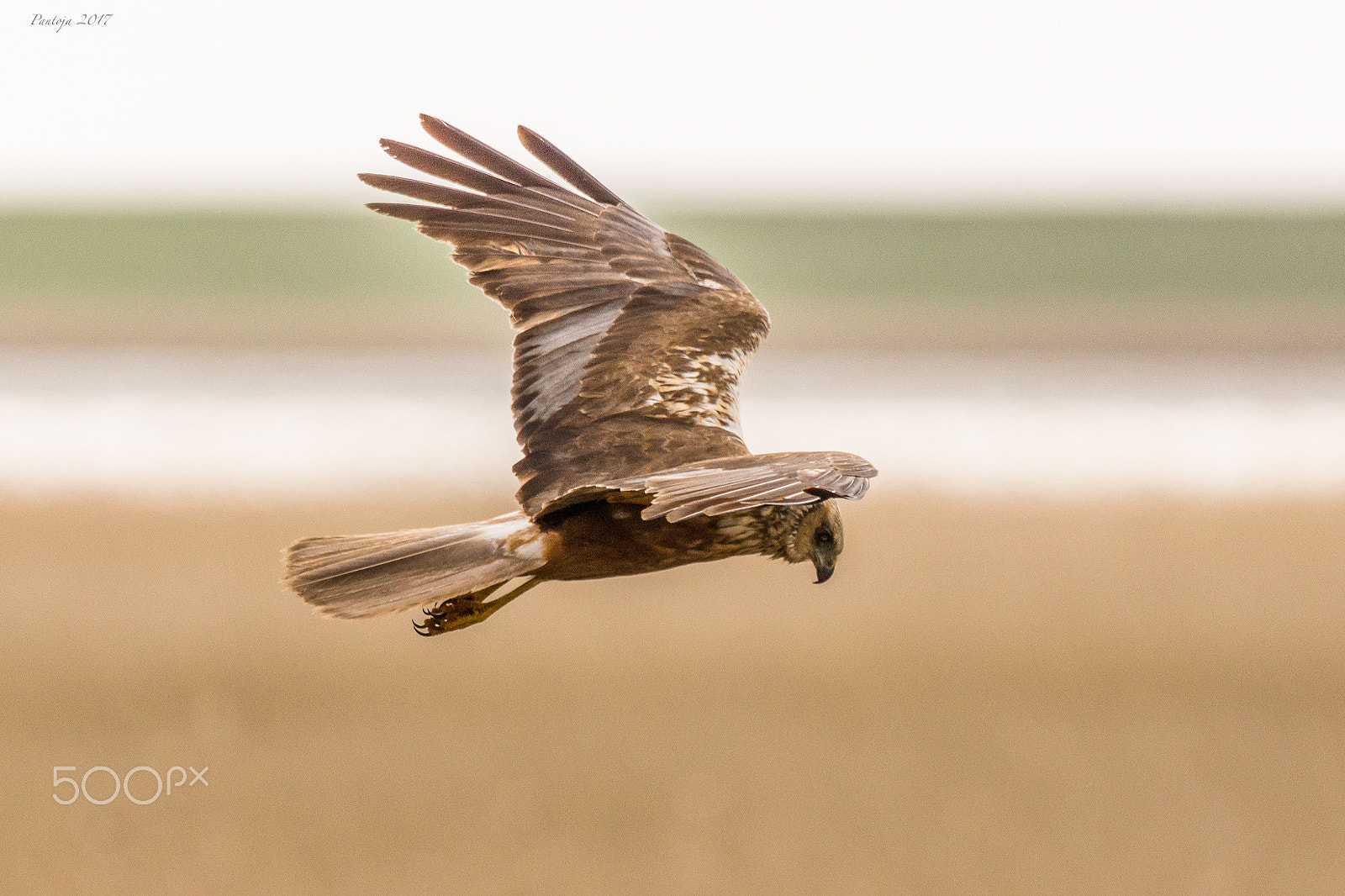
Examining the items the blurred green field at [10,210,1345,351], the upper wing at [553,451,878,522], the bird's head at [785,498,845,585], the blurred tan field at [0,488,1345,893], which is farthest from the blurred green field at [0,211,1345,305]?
the upper wing at [553,451,878,522]

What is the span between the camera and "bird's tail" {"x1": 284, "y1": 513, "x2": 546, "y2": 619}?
16.1ft

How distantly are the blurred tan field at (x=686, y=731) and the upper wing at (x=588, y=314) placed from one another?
12.3 ft

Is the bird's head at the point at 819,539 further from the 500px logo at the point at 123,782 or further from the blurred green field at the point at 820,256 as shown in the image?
the blurred green field at the point at 820,256

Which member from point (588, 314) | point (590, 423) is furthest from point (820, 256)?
point (590, 423)

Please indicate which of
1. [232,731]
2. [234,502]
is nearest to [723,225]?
[234,502]

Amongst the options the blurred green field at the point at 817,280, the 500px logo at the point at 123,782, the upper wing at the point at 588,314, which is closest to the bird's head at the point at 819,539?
the upper wing at the point at 588,314

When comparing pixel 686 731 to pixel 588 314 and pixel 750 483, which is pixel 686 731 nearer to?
pixel 588 314

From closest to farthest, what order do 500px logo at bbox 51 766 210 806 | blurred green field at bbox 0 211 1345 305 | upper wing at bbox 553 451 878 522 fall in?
upper wing at bbox 553 451 878 522, 500px logo at bbox 51 766 210 806, blurred green field at bbox 0 211 1345 305

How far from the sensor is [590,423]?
18.1ft

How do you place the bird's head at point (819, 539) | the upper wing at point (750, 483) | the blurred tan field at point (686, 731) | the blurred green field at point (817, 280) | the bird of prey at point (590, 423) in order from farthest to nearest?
the blurred green field at point (817, 280), the blurred tan field at point (686, 731), the bird's head at point (819, 539), the bird of prey at point (590, 423), the upper wing at point (750, 483)

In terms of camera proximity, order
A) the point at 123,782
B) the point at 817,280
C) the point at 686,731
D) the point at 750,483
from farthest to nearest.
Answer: the point at 817,280, the point at 686,731, the point at 123,782, the point at 750,483

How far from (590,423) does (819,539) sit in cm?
85

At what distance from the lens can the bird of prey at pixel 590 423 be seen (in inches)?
192

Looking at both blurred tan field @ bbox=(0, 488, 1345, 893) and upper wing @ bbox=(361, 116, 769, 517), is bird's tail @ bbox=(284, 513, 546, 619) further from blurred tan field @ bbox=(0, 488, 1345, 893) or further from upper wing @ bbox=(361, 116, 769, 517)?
blurred tan field @ bbox=(0, 488, 1345, 893)
